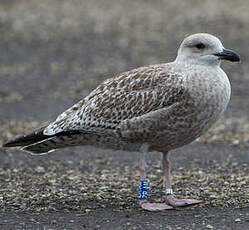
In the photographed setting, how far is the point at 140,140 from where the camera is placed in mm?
7098

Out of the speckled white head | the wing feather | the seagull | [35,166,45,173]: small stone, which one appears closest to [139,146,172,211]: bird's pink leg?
the seagull

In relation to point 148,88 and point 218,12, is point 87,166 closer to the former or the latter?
point 148,88

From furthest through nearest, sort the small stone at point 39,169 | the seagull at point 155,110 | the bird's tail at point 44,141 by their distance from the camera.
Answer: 1. the small stone at point 39,169
2. the bird's tail at point 44,141
3. the seagull at point 155,110

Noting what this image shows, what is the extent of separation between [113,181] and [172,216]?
5.73 feet

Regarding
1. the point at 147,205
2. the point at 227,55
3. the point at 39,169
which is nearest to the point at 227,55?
the point at 227,55

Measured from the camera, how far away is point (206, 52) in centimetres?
706

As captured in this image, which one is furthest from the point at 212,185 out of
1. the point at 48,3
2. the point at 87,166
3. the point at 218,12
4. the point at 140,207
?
the point at 48,3

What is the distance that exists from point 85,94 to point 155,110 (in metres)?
6.93

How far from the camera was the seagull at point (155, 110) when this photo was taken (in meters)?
6.86

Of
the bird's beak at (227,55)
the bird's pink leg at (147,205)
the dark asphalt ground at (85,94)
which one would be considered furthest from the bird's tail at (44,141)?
the bird's beak at (227,55)

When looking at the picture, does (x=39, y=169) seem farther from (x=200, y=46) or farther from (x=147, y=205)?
(x=200, y=46)

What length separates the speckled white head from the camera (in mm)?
7020

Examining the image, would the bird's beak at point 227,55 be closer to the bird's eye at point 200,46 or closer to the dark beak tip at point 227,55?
the dark beak tip at point 227,55

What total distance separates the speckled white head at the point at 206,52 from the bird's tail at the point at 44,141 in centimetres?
154
